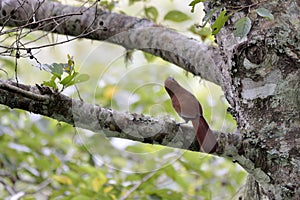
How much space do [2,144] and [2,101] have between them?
1270 mm

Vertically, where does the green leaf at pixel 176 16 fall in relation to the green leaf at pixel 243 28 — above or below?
below

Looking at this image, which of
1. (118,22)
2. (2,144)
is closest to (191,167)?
(118,22)

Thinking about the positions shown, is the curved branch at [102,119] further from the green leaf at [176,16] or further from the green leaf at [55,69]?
the green leaf at [176,16]

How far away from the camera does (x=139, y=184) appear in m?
2.10

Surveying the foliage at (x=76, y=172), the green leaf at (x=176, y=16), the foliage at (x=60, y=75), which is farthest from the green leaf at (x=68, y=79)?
the green leaf at (x=176, y=16)

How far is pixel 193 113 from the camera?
1.50 meters

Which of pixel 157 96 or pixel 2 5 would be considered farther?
pixel 157 96

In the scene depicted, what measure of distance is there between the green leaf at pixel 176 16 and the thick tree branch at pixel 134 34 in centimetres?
16

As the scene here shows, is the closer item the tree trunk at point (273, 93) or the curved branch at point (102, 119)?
the curved branch at point (102, 119)

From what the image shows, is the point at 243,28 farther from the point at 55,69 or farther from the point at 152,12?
the point at 152,12

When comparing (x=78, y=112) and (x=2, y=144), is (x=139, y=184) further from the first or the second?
(x=78, y=112)

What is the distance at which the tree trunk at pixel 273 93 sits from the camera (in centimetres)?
134

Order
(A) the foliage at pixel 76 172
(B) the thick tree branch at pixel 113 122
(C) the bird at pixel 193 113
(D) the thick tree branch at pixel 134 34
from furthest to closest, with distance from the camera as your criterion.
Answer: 1. (A) the foliage at pixel 76 172
2. (D) the thick tree branch at pixel 134 34
3. (C) the bird at pixel 193 113
4. (B) the thick tree branch at pixel 113 122

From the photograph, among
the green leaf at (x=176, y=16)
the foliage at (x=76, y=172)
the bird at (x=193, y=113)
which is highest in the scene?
the green leaf at (x=176, y=16)
